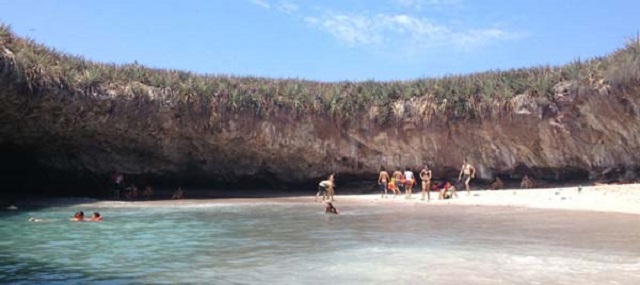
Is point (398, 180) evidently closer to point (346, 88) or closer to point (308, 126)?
point (308, 126)

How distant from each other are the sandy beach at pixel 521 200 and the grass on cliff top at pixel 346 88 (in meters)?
3.79

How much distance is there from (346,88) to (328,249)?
1721cm

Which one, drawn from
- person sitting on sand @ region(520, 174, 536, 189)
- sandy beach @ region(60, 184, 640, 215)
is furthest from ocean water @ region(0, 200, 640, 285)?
person sitting on sand @ region(520, 174, 536, 189)

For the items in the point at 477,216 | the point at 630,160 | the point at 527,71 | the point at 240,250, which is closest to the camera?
the point at 240,250

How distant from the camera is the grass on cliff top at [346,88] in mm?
21297

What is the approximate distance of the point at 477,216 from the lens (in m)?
15.4

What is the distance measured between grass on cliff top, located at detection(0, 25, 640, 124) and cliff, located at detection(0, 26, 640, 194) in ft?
0.16

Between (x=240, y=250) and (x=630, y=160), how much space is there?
17.6 metres

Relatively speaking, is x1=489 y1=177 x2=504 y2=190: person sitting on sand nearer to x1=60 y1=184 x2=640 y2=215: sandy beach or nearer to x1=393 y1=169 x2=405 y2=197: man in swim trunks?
x1=60 y1=184 x2=640 y2=215: sandy beach

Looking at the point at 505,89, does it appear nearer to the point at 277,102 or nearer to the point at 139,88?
the point at 277,102

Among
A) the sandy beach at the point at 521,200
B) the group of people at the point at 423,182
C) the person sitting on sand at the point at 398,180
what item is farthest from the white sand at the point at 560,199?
the person sitting on sand at the point at 398,180

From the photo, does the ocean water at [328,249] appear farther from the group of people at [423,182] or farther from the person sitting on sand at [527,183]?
the person sitting on sand at [527,183]

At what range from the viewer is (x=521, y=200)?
19047 mm

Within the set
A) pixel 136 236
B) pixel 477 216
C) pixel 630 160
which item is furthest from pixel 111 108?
pixel 630 160
